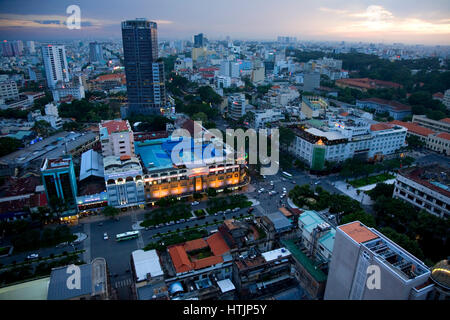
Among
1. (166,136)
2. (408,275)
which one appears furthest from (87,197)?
(408,275)

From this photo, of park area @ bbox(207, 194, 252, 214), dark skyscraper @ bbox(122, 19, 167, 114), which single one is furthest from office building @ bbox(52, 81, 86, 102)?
park area @ bbox(207, 194, 252, 214)

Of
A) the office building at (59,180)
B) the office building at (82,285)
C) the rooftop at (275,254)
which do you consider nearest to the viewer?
the office building at (82,285)

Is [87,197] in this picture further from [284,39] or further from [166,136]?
[284,39]

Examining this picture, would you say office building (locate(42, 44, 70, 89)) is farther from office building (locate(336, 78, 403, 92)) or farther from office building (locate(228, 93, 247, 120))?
office building (locate(336, 78, 403, 92))

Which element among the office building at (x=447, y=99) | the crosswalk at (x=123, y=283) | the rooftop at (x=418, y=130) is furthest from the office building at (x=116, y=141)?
the office building at (x=447, y=99)

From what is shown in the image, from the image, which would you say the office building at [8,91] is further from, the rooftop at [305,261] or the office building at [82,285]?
the rooftop at [305,261]
